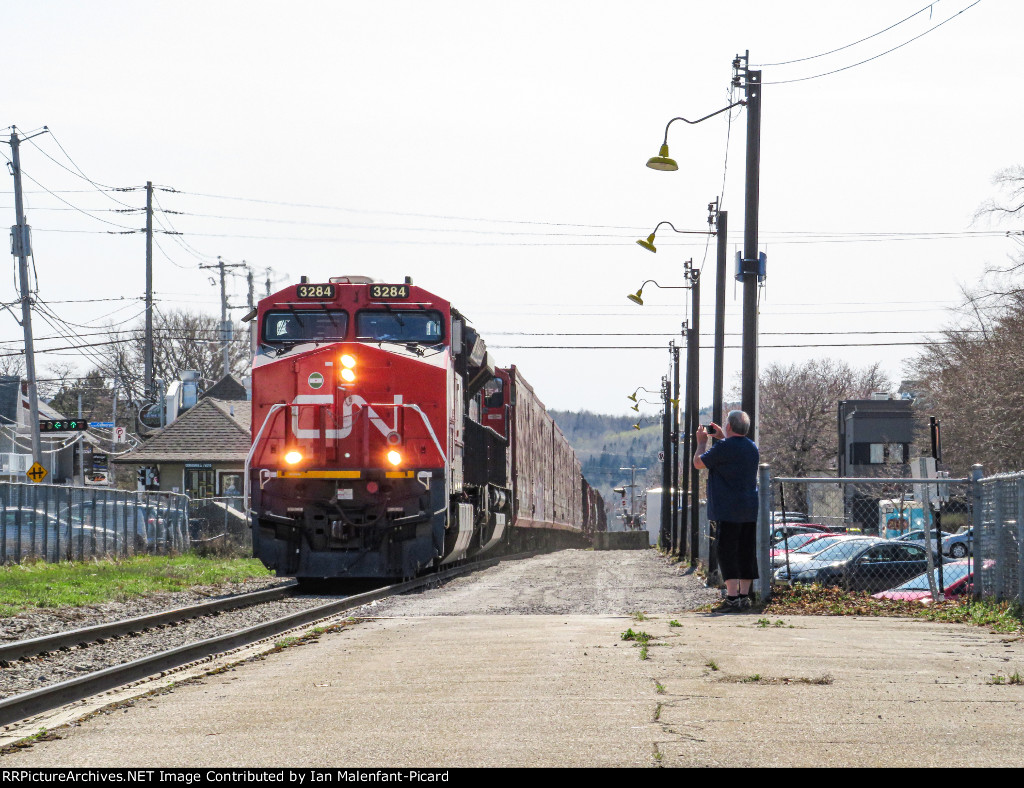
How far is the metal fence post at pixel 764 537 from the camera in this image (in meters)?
12.3

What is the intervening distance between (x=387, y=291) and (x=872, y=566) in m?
10.2

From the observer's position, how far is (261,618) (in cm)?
1364

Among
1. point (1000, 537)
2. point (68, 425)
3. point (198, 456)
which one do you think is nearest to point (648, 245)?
point (1000, 537)

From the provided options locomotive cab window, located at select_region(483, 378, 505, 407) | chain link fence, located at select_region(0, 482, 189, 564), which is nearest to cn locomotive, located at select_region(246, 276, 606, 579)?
locomotive cab window, located at select_region(483, 378, 505, 407)

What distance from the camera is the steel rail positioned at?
10508mm

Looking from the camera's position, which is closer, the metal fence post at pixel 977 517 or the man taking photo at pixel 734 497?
the man taking photo at pixel 734 497

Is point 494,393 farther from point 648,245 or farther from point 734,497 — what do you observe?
point 734,497

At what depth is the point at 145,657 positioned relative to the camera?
9492 millimetres

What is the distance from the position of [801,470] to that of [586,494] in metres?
27.5

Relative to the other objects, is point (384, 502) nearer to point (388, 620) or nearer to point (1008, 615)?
point (388, 620)

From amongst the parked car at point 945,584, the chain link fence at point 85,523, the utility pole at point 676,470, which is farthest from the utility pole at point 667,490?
the parked car at point 945,584

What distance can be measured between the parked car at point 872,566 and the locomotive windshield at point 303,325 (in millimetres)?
9013

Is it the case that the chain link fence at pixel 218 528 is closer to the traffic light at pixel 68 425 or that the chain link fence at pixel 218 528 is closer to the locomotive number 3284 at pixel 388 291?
the traffic light at pixel 68 425

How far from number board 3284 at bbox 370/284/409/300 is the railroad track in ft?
14.1
